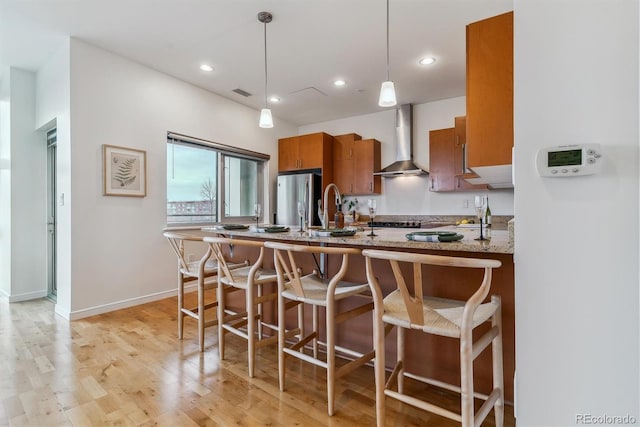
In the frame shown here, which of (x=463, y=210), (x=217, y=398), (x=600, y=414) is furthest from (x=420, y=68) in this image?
(x=217, y=398)

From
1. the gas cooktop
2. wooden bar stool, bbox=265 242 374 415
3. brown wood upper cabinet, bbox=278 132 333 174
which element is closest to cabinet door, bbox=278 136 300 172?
brown wood upper cabinet, bbox=278 132 333 174

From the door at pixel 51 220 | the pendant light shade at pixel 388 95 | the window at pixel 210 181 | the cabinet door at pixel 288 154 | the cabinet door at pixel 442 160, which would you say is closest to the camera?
the pendant light shade at pixel 388 95

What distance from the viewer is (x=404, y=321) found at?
4.26 ft

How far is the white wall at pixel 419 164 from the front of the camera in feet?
14.4

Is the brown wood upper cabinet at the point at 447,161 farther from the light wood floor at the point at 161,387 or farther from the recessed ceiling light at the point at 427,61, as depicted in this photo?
the light wood floor at the point at 161,387

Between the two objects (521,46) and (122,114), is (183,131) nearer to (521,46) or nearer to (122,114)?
(122,114)

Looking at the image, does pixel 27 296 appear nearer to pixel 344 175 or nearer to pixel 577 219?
pixel 344 175

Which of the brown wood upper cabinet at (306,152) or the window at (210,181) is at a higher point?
the brown wood upper cabinet at (306,152)

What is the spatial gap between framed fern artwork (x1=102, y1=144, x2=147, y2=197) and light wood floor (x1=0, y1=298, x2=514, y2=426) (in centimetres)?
146

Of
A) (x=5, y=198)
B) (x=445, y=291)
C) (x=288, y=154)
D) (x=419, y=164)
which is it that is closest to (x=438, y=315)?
(x=445, y=291)

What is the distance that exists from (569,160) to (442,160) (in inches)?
130

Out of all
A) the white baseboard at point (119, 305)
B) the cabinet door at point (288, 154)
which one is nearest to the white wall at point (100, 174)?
the white baseboard at point (119, 305)

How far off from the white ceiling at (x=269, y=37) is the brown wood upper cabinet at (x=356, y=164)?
1015 millimetres

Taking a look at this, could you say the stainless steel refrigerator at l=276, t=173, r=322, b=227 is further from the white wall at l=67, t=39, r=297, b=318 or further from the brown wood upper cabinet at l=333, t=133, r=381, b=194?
the white wall at l=67, t=39, r=297, b=318
